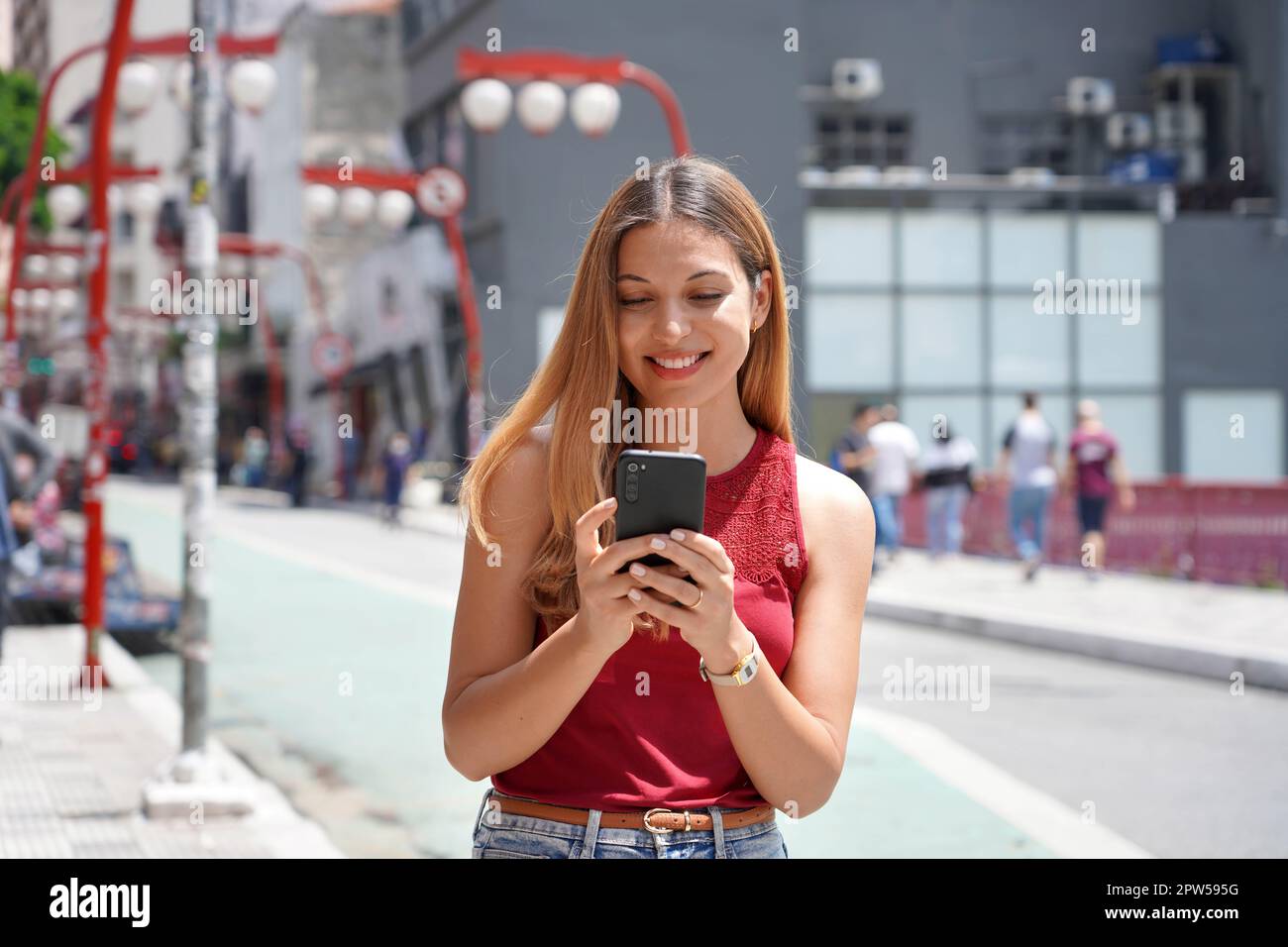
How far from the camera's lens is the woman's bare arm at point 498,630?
2.04 meters

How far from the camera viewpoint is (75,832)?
6.18m

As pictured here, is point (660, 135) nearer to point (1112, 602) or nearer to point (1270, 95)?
point (1270, 95)

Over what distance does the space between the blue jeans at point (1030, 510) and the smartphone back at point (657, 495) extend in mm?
14873

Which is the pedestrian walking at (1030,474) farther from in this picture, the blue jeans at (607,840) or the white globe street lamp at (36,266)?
the blue jeans at (607,840)

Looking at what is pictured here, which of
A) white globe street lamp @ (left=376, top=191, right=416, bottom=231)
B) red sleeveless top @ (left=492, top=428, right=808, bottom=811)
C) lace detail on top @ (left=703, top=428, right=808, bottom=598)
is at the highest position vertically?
white globe street lamp @ (left=376, top=191, right=416, bottom=231)

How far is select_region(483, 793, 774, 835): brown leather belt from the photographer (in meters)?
2.06

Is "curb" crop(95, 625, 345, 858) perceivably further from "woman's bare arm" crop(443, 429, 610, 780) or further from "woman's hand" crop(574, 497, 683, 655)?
"woman's hand" crop(574, 497, 683, 655)

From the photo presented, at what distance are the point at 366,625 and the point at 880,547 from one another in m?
6.81

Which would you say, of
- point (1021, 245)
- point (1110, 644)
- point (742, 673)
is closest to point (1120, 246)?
point (1021, 245)

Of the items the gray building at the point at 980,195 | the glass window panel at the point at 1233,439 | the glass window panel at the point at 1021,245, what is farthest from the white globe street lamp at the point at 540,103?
the glass window panel at the point at 1233,439

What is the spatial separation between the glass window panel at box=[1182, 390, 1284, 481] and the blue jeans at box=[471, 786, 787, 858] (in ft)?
98.9

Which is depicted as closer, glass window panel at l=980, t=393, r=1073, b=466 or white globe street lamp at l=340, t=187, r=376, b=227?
white globe street lamp at l=340, t=187, r=376, b=227

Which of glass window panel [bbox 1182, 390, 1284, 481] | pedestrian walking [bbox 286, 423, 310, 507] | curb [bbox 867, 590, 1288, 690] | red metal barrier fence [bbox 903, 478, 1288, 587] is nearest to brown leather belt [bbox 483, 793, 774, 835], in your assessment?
curb [bbox 867, 590, 1288, 690]
